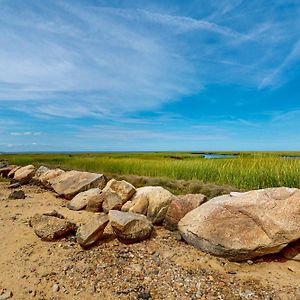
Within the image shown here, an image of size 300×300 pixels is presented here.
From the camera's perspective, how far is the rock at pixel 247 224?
15.6ft

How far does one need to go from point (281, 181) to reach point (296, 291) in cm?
502

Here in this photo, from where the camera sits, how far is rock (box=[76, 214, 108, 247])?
17.6 feet

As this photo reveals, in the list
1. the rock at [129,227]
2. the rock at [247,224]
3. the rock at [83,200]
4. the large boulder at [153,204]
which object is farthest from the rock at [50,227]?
the rock at [247,224]

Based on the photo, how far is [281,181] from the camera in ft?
28.1

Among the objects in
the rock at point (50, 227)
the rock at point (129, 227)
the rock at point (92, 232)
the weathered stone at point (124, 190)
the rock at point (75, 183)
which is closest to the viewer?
the rock at point (92, 232)

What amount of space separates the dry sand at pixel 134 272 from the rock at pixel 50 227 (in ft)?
0.46

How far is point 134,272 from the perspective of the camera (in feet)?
15.0

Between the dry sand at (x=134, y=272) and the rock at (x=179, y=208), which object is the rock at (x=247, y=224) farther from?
the rock at (x=179, y=208)

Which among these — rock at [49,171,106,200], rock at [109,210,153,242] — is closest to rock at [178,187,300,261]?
rock at [109,210,153,242]

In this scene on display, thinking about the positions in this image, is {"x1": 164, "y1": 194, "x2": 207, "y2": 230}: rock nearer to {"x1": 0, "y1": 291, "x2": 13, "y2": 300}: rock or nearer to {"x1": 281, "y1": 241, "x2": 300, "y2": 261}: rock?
{"x1": 281, "y1": 241, "x2": 300, "y2": 261}: rock

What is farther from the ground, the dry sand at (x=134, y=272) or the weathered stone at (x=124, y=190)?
the weathered stone at (x=124, y=190)

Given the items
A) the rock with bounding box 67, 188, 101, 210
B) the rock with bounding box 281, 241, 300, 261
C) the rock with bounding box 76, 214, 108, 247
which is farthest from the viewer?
the rock with bounding box 67, 188, 101, 210

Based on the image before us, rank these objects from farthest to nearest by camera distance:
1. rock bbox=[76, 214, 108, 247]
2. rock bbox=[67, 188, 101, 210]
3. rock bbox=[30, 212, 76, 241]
Result: rock bbox=[67, 188, 101, 210]
rock bbox=[30, 212, 76, 241]
rock bbox=[76, 214, 108, 247]

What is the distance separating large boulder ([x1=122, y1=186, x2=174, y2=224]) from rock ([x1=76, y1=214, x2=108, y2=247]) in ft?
4.48
